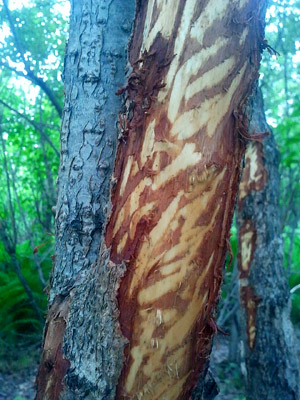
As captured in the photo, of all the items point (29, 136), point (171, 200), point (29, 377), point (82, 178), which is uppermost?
point (29, 136)

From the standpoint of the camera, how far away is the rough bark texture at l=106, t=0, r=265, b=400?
1.19 meters

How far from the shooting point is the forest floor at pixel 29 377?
428cm

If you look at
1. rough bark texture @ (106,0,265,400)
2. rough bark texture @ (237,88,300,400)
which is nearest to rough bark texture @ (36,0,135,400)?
rough bark texture @ (106,0,265,400)

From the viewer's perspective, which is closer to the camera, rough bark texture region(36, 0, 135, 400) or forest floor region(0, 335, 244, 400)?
rough bark texture region(36, 0, 135, 400)

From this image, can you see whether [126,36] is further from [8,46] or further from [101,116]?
[8,46]

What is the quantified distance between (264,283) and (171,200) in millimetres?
2330

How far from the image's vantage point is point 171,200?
3.91 feet

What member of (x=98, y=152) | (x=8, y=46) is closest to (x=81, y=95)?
(x=98, y=152)

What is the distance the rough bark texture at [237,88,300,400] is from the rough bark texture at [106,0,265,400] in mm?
2122

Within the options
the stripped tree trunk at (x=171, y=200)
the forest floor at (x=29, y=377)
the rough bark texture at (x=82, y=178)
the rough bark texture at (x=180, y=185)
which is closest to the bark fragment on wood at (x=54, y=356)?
the rough bark texture at (x=82, y=178)

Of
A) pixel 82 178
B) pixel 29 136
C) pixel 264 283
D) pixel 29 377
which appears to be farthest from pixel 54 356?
pixel 29 136

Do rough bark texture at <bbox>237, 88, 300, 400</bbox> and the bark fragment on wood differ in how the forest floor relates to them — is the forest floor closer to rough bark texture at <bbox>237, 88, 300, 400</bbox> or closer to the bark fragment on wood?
rough bark texture at <bbox>237, 88, 300, 400</bbox>

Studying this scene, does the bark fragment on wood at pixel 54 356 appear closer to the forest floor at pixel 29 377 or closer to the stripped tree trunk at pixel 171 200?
the stripped tree trunk at pixel 171 200

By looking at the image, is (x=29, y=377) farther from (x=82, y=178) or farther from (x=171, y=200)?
(x=171, y=200)
